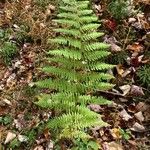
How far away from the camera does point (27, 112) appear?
4.37m

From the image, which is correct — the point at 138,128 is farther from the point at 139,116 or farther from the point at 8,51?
the point at 8,51

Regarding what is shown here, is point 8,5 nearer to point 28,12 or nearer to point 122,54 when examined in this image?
point 28,12

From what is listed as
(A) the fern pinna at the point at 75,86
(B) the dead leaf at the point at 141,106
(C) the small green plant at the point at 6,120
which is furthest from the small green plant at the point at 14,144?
(B) the dead leaf at the point at 141,106

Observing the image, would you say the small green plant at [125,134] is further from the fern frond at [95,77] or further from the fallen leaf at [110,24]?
the fallen leaf at [110,24]

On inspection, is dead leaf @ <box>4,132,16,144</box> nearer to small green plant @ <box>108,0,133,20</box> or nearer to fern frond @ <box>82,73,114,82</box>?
fern frond @ <box>82,73,114,82</box>

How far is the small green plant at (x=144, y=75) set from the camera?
4414 mm

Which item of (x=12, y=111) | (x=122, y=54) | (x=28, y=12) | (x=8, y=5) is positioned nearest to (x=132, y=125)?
(x=122, y=54)

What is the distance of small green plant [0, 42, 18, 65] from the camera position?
489 centimetres

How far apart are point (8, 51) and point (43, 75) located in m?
0.60

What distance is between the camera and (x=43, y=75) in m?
4.67

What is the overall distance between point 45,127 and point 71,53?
0.88 meters

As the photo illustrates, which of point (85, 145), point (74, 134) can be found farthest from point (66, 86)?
point (85, 145)

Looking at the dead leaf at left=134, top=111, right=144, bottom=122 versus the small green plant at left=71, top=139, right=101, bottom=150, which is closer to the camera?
the small green plant at left=71, top=139, right=101, bottom=150

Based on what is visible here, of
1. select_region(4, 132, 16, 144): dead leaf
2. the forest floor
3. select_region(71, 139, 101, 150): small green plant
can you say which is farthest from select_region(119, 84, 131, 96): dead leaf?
select_region(4, 132, 16, 144): dead leaf
